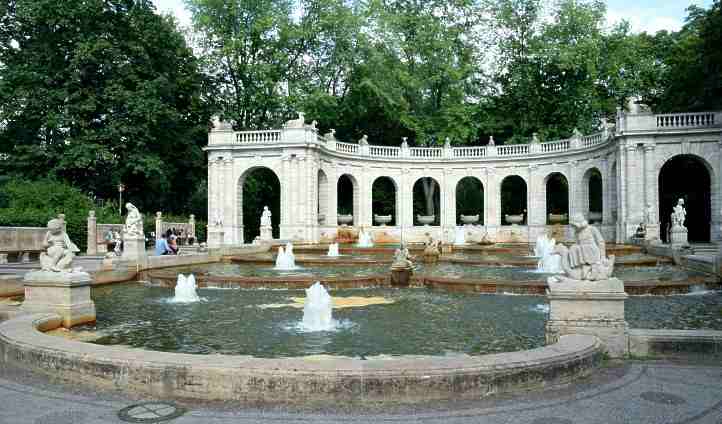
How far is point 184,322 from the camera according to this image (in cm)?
1125

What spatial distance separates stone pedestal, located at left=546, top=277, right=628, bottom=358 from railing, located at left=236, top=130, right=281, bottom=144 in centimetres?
3213

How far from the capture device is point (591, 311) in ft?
27.6

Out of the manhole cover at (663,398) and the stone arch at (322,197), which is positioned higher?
the stone arch at (322,197)

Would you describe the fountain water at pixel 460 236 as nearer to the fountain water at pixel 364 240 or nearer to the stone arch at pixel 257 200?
the fountain water at pixel 364 240

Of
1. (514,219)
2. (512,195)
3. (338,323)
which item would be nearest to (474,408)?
(338,323)

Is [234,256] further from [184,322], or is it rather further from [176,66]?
[176,66]

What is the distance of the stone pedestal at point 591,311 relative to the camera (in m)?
8.17

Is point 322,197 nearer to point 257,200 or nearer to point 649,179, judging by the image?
point 257,200

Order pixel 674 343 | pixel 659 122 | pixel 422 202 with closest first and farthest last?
1. pixel 674 343
2. pixel 659 122
3. pixel 422 202

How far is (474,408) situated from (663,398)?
2.16 m

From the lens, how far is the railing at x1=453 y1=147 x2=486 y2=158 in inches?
1789

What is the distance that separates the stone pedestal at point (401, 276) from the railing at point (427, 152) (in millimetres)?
29993

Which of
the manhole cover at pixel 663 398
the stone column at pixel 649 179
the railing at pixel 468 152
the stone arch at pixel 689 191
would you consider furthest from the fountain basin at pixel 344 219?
the manhole cover at pixel 663 398

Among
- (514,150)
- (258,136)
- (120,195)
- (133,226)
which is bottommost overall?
(133,226)
